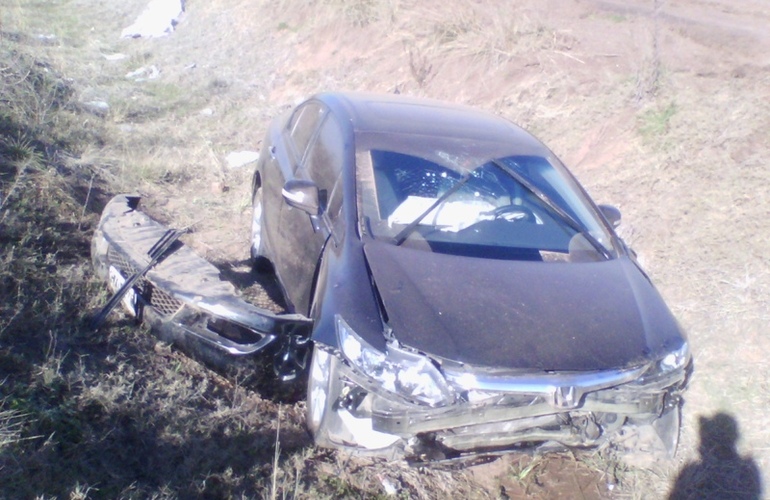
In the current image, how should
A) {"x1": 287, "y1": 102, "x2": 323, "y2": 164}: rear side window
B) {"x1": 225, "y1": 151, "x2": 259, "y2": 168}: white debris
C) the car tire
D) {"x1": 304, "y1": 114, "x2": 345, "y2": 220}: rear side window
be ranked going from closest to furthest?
1. {"x1": 304, "y1": 114, "x2": 345, "y2": 220}: rear side window
2. {"x1": 287, "y1": 102, "x2": 323, "y2": 164}: rear side window
3. the car tire
4. {"x1": 225, "y1": 151, "x2": 259, "y2": 168}: white debris

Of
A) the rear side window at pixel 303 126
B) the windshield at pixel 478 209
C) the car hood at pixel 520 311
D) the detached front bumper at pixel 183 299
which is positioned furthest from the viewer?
the rear side window at pixel 303 126

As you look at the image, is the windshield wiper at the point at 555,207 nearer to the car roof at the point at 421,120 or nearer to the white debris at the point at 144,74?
the car roof at the point at 421,120

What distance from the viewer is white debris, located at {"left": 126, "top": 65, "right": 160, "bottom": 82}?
36.8 ft

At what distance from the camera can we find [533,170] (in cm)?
435

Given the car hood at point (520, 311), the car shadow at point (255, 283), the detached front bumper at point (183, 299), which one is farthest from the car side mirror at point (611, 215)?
the car shadow at point (255, 283)

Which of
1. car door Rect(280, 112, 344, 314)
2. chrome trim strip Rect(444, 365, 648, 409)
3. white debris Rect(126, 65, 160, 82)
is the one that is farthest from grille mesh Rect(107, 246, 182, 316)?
white debris Rect(126, 65, 160, 82)

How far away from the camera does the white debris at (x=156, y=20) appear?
14.2 m

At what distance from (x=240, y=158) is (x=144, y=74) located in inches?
179

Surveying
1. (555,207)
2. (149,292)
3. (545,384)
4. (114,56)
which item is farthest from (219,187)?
(114,56)

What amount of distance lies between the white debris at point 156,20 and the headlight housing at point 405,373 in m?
13.0

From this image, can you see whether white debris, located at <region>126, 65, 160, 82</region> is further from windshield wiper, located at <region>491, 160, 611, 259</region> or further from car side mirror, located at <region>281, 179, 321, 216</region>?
windshield wiper, located at <region>491, 160, 611, 259</region>

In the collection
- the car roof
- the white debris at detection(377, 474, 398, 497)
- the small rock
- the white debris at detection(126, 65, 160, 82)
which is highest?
the car roof

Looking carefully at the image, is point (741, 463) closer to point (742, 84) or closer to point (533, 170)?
point (533, 170)

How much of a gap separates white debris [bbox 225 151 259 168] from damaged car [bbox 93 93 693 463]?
320cm
